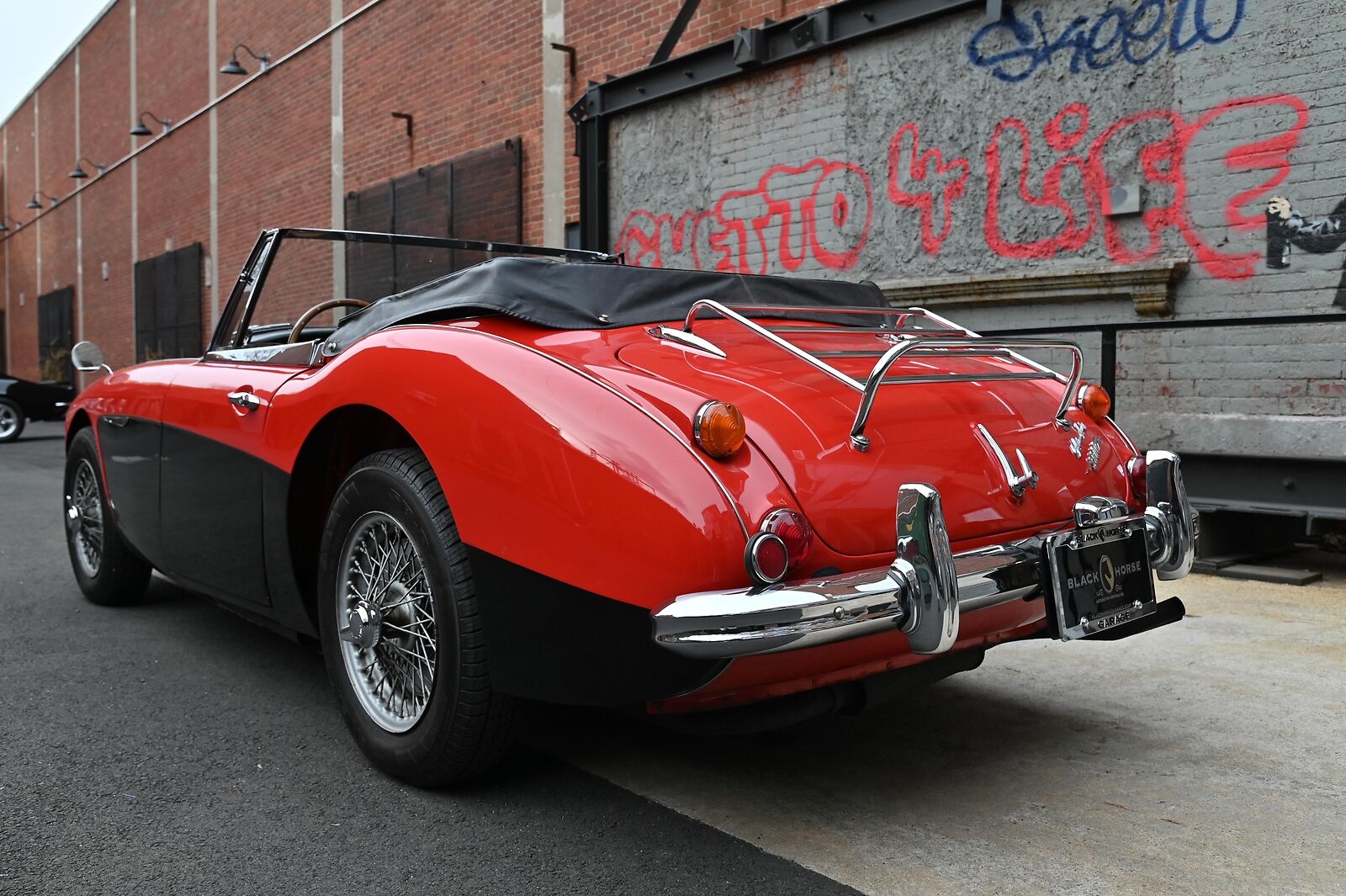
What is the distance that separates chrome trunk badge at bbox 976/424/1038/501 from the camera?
2496 millimetres

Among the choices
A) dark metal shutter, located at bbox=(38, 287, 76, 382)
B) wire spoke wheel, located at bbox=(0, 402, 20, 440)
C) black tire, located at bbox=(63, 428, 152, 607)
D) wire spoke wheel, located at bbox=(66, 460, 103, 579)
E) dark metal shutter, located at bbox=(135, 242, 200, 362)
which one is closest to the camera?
black tire, located at bbox=(63, 428, 152, 607)

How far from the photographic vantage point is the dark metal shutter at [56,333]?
2759 cm

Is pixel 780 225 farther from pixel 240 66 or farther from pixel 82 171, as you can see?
pixel 82 171

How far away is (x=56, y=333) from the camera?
29484 millimetres

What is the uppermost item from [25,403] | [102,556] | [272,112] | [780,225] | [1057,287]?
[272,112]

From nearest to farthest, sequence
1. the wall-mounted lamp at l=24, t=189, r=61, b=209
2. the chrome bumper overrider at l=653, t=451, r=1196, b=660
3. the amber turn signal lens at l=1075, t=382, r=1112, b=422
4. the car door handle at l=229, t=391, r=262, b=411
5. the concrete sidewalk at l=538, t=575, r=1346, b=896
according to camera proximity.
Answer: the chrome bumper overrider at l=653, t=451, r=1196, b=660 < the concrete sidewalk at l=538, t=575, r=1346, b=896 < the amber turn signal lens at l=1075, t=382, r=1112, b=422 < the car door handle at l=229, t=391, r=262, b=411 < the wall-mounted lamp at l=24, t=189, r=61, b=209

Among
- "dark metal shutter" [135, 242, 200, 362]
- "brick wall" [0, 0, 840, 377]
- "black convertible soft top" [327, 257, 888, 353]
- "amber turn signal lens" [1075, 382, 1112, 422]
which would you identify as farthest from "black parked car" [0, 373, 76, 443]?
"amber turn signal lens" [1075, 382, 1112, 422]

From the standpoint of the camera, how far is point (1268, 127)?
5590 millimetres

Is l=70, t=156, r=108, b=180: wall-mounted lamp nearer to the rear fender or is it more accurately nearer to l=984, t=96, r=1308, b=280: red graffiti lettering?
l=984, t=96, r=1308, b=280: red graffiti lettering

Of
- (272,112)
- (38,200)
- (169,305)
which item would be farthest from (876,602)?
(38,200)

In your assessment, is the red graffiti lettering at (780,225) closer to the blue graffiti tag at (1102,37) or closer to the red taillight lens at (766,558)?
the blue graffiti tag at (1102,37)

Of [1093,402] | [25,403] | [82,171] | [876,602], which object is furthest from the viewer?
[82,171]

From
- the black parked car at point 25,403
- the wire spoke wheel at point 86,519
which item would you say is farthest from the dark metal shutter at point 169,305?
the wire spoke wheel at point 86,519

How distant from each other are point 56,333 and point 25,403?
15.0m
